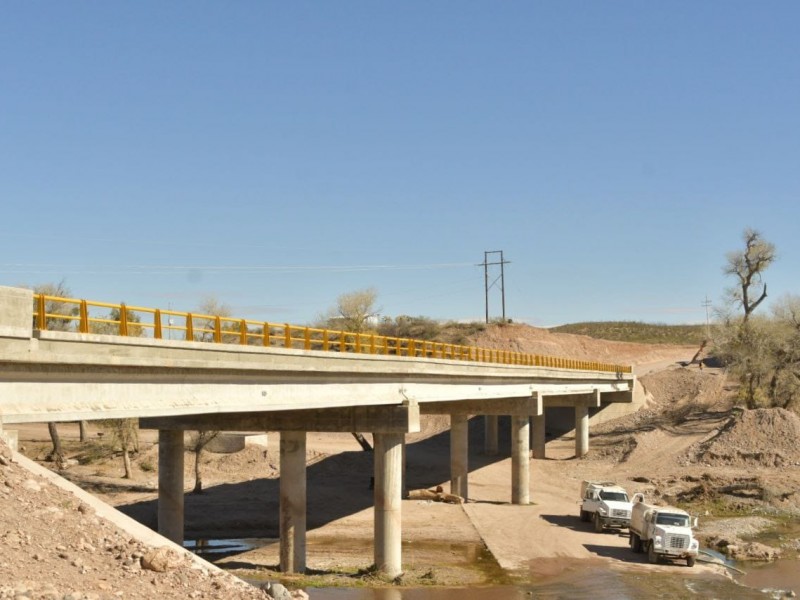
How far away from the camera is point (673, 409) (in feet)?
275

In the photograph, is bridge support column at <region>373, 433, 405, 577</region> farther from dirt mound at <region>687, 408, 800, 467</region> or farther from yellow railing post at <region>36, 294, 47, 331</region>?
dirt mound at <region>687, 408, 800, 467</region>

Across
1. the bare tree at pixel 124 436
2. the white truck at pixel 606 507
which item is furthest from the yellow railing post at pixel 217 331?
the bare tree at pixel 124 436

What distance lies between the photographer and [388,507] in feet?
109

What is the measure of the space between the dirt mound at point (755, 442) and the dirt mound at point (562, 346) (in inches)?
1981

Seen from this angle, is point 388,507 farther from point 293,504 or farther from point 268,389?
point 268,389

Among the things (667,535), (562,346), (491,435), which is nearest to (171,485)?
(667,535)

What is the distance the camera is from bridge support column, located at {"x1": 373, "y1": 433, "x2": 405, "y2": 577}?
108ft

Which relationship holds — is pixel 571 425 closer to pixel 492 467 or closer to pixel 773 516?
pixel 492 467

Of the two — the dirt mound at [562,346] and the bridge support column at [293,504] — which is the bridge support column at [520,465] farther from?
the dirt mound at [562,346]

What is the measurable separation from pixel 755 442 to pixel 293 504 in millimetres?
42635

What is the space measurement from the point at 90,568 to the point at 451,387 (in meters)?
29.1

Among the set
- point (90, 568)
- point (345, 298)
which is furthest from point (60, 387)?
point (345, 298)

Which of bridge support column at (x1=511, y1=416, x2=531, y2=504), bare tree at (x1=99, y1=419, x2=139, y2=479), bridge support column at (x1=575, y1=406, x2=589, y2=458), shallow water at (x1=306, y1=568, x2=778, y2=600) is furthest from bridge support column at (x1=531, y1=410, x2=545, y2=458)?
shallow water at (x1=306, y1=568, x2=778, y2=600)

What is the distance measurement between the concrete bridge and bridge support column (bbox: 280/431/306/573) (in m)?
0.04
